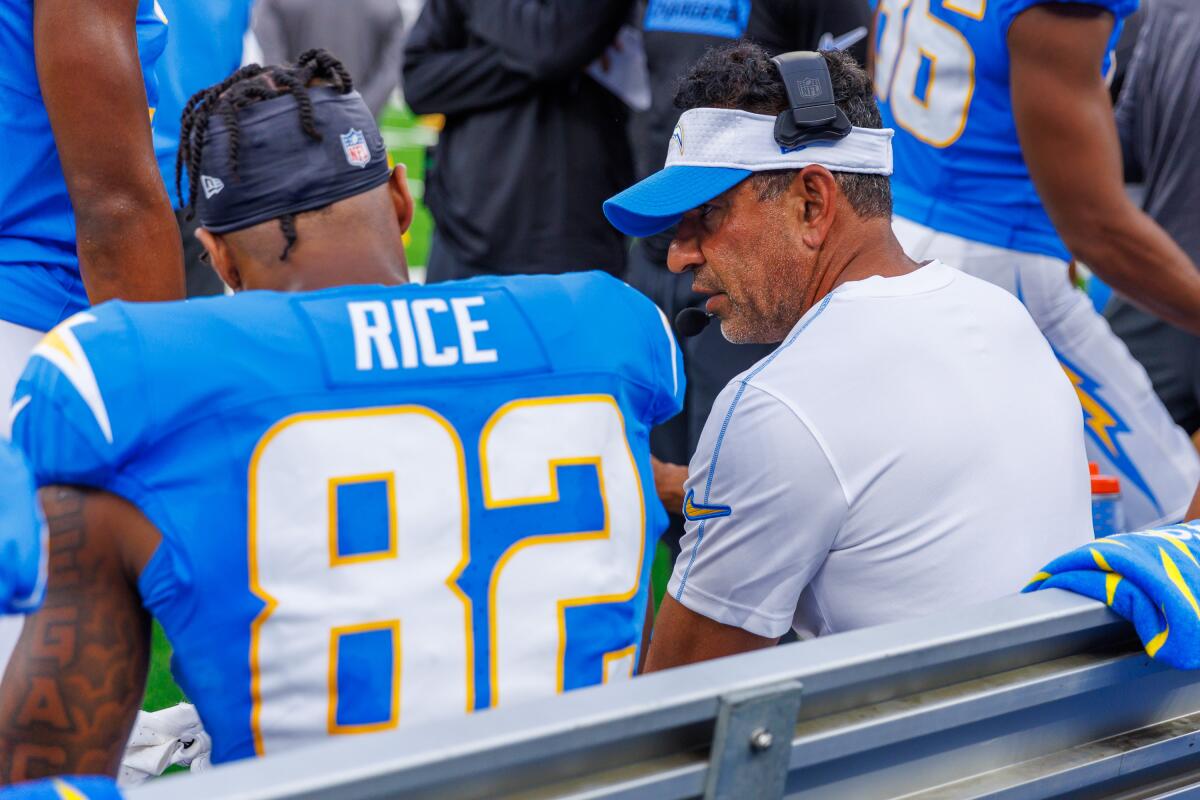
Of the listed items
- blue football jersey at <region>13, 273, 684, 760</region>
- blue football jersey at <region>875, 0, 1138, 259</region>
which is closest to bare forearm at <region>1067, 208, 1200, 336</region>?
blue football jersey at <region>875, 0, 1138, 259</region>

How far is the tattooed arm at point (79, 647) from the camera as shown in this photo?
1574 mm

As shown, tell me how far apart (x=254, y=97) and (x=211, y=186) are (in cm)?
13

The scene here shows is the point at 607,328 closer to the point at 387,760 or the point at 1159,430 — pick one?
the point at 387,760

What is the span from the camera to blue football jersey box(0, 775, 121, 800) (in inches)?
48.7

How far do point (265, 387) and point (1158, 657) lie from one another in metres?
1.10

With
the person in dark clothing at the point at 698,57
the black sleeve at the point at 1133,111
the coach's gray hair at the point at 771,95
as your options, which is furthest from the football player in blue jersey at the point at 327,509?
the black sleeve at the point at 1133,111

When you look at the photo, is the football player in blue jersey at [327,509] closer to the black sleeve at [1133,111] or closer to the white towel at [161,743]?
the white towel at [161,743]

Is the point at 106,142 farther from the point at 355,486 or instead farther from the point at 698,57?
the point at 698,57

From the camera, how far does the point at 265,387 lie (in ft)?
5.27

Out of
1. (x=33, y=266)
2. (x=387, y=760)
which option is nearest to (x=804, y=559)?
(x=387, y=760)

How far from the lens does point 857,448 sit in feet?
6.64

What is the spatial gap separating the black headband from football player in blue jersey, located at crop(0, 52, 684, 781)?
0.17m

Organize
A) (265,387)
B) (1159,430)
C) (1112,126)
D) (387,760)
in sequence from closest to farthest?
(387,760)
(265,387)
(1112,126)
(1159,430)

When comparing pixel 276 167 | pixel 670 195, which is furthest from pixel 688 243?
pixel 276 167
